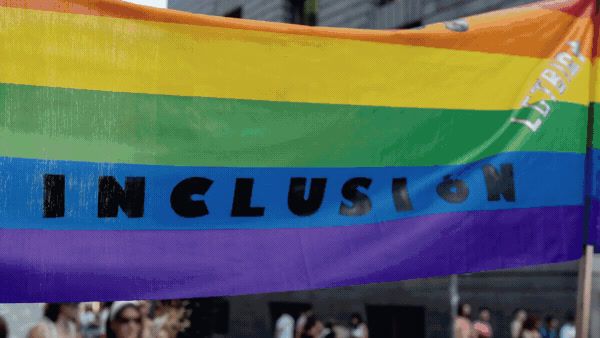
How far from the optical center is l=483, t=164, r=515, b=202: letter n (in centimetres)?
363

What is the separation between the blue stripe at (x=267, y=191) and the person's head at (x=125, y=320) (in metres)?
2.44

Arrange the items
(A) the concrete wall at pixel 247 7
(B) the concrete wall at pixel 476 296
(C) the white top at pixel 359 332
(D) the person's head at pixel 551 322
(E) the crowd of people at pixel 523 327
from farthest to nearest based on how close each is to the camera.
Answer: (A) the concrete wall at pixel 247 7, (C) the white top at pixel 359 332, (B) the concrete wall at pixel 476 296, (D) the person's head at pixel 551 322, (E) the crowd of people at pixel 523 327

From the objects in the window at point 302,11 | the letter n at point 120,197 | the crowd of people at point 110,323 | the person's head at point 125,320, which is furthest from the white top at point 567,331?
the window at point 302,11

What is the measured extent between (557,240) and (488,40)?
2.94ft

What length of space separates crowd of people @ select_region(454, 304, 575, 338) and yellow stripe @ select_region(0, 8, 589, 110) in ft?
29.5

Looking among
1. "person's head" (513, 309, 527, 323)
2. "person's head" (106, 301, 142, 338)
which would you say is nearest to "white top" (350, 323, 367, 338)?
"person's head" (513, 309, 527, 323)

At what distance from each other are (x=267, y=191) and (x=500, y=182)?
1020mm

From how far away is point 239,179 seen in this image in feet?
10.7

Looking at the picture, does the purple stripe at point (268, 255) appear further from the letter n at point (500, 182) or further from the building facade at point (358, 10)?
the building facade at point (358, 10)

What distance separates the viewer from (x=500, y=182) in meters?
3.66

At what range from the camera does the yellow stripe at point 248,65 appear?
120 inches

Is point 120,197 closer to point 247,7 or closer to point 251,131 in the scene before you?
point 251,131

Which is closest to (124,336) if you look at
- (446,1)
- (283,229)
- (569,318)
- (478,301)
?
(283,229)

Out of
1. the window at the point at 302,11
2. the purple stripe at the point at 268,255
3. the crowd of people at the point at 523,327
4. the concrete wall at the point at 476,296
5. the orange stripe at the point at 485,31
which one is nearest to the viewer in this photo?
the purple stripe at the point at 268,255
